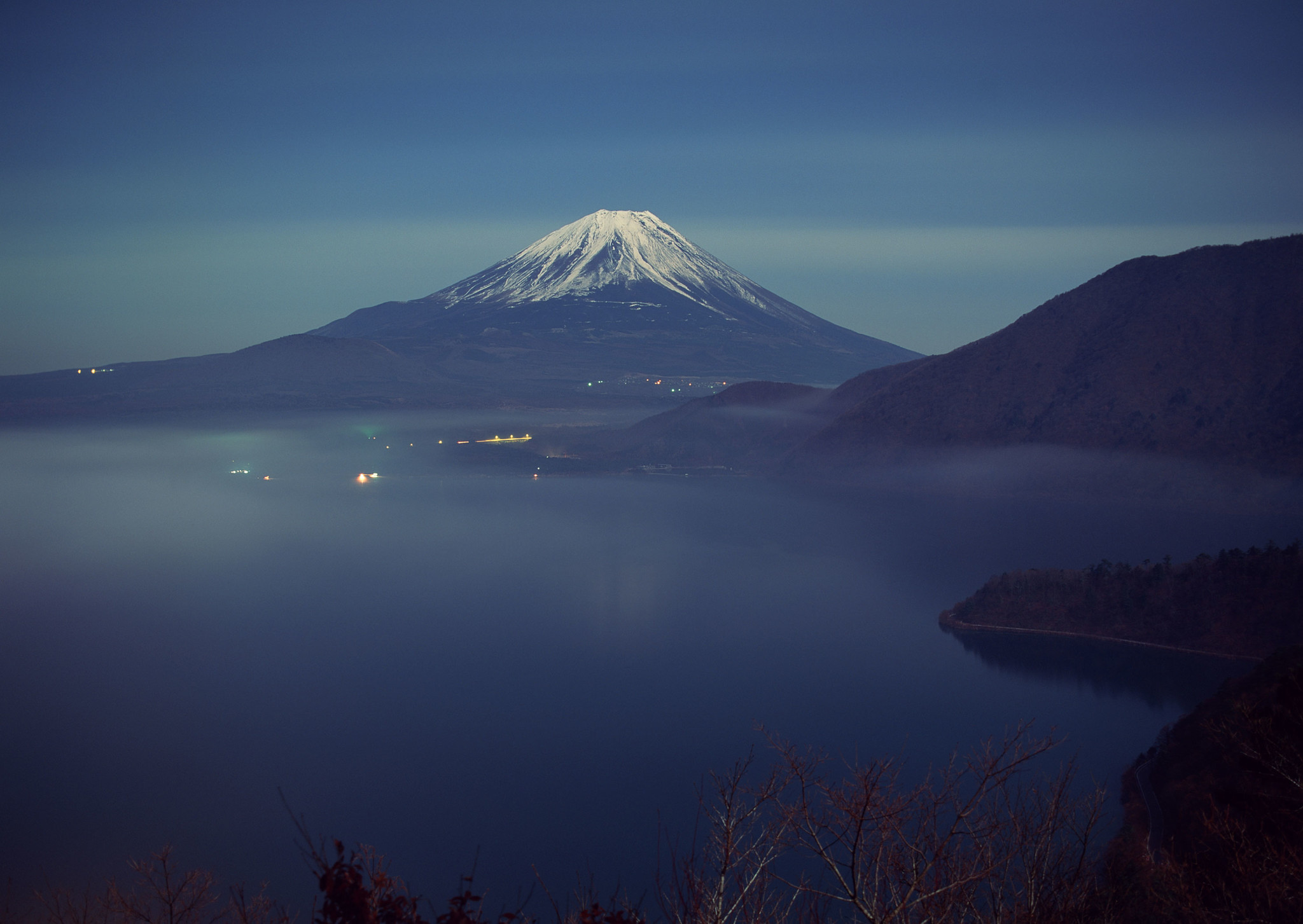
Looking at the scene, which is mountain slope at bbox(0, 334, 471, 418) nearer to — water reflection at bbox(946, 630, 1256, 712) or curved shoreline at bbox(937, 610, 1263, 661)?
curved shoreline at bbox(937, 610, 1263, 661)

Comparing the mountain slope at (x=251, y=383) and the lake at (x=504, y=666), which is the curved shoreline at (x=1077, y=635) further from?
the mountain slope at (x=251, y=383)

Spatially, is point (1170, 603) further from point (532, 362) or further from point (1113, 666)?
point (532, 362)

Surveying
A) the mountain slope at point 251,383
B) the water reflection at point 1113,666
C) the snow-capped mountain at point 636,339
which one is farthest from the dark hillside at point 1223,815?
the snow-capped mountain at point 636,339

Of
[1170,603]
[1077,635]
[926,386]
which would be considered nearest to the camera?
[1170,603]

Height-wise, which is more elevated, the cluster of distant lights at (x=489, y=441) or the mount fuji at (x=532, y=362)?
the mount fuji at (x=532, y=362)

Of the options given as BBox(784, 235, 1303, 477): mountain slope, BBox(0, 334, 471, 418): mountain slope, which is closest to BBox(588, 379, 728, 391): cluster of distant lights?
BBox(0, 334, 471, 418): mountain slope

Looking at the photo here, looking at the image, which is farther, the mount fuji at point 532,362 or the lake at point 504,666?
the mount fuji at point 532,362

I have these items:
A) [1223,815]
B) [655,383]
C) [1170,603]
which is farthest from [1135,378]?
[655,383]
